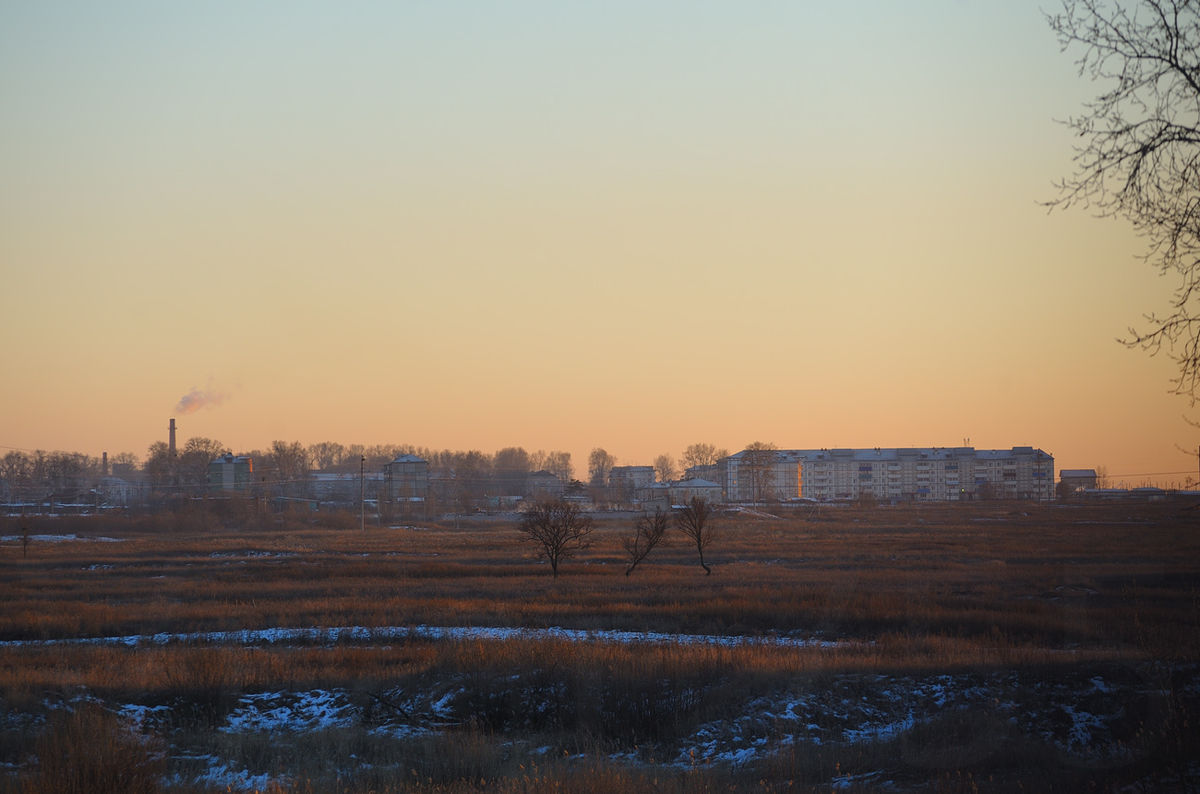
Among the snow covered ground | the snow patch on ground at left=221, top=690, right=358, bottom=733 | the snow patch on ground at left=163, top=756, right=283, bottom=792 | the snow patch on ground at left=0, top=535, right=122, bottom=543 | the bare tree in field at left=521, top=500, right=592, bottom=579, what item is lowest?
the snow patch on ground at left=0, top=535, right=122, bottom=543

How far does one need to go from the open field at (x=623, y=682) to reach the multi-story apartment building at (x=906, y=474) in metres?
148

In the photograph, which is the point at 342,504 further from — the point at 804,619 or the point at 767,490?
the point at 804,619

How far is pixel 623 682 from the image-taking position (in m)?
15.1

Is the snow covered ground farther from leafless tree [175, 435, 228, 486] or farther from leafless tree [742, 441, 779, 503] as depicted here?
leafless tree [742, 441, 779, 503]


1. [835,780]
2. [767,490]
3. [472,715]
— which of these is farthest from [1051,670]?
[767,490]

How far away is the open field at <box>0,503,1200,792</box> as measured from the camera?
11000 mm

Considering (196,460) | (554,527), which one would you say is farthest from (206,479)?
(554,527)

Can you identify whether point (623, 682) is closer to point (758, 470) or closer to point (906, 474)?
point (758, 470)

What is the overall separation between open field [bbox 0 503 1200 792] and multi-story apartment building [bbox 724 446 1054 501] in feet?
485

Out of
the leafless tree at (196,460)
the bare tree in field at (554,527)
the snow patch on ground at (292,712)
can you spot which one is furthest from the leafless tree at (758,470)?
the snow patch on ground at (292,712)

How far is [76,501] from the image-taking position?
120875 millimetres

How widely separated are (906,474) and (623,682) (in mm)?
191850

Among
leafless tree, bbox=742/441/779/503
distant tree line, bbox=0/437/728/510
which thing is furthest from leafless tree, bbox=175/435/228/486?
leafless tree, bbox=742/441/779/503

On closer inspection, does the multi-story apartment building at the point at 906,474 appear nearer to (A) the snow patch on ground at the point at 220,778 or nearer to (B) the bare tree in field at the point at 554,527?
(B) the bare tree in field at the point at 554,527
